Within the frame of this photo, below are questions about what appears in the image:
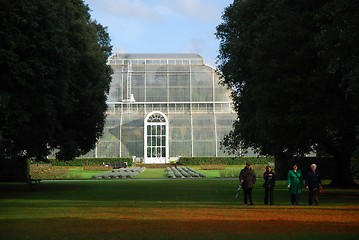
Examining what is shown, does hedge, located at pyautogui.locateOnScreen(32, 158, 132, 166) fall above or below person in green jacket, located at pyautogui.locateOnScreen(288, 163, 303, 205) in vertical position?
above

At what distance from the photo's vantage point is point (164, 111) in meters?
101

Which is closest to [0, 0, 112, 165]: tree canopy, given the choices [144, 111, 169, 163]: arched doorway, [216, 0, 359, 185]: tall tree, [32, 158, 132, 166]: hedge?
[216, 0, 359, 185]: tall tree

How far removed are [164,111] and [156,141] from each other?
503 centimetres

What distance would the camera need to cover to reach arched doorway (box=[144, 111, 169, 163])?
9912cm

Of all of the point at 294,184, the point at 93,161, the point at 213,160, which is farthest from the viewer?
the point at 213,160

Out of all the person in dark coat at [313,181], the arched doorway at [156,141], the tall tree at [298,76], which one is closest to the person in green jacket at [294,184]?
the person in dark coat at [313,181]

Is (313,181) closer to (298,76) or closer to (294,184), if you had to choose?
(294,184)

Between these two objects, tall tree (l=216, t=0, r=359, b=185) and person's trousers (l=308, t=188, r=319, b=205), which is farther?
tall tree (l=216, t=0, r=359, b=185)

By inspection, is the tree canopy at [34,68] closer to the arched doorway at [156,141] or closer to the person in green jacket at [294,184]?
the person in green jacket at [294,184]

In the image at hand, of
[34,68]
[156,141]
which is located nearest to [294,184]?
[34,68]

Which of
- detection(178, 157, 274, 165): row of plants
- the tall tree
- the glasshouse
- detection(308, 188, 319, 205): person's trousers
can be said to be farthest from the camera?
the glasshouse

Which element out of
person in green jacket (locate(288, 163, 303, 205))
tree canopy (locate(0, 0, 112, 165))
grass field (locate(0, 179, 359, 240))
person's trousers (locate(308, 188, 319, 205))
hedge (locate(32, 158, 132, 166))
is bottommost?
grass field (locate(0, 179, 359, 240))

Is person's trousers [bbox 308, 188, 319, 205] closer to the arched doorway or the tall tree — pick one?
the tall tree

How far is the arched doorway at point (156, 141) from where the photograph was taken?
325ft
